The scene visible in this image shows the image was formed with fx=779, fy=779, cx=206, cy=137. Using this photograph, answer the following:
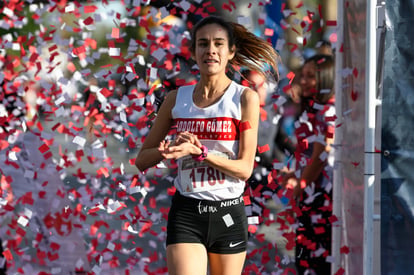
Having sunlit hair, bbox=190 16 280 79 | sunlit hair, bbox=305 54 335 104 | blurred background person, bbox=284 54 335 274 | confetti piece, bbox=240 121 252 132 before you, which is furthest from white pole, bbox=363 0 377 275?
sunlit hair, bbox=305 54 335 104

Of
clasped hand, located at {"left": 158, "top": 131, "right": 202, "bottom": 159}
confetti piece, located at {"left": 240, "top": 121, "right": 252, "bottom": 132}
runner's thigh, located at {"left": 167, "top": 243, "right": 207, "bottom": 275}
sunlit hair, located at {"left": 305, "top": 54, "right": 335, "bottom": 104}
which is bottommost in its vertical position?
runner's thigh, located at {"left": 167, "top": 243, "right": 207, "bottom": 275}

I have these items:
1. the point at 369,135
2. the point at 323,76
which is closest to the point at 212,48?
the point at 369,135

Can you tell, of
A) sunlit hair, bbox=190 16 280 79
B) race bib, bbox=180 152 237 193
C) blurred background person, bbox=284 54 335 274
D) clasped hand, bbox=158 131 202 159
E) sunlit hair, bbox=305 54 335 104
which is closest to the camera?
clasped hand, bbox=158 131 202 159

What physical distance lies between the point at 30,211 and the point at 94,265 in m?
0.77

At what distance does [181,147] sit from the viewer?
409 centimetres

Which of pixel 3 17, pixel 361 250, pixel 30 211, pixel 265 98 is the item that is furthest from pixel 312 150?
pixel 3 17

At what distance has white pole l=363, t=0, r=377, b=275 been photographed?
4.85 meters

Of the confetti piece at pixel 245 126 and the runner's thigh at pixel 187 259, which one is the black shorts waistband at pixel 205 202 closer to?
the runner's thigh at pixel 187 259

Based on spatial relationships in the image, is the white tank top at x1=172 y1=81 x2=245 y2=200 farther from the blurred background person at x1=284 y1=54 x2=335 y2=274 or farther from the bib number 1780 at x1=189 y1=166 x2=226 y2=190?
the blurred background person at x1=284 y1=54 x2=335 y2=274

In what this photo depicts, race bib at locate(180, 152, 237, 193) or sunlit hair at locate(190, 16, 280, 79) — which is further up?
sunlit hair at locate(190, 16, 280, 79)

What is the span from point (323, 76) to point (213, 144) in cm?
284

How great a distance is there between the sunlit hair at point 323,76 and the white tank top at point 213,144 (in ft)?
8.48

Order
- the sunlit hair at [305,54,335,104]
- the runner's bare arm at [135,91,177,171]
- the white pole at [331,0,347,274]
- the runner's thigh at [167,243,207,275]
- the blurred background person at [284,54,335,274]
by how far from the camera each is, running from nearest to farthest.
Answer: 1. the runner's thigh at [167,243,207,275]
2. the runner's bare arm at [135,91,177,171]
3. the white pole at [331,0,347,274]
4. the blurred background person at [284,54,335,274]
5. the sunlit hair at [305,54,335,104]

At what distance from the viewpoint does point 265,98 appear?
24.5 ft
